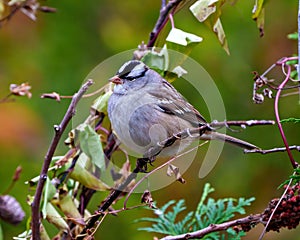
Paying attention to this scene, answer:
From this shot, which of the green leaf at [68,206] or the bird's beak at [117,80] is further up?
the bird's beak at [117,80]

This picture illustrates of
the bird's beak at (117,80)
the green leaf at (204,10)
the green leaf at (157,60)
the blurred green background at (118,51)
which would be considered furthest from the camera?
the blurred green background at (118,51)

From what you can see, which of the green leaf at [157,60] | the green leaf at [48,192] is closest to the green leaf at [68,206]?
the green leaf at [48,192]

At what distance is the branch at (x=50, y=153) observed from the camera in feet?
3.44

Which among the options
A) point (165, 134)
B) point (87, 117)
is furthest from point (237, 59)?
point (87, 117)

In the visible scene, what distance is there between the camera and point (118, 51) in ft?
9.59

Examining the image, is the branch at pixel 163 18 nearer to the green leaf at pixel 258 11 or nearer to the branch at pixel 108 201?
the green leaf at pixel 258 11

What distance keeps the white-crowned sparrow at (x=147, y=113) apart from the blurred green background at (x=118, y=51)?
83 centimetres

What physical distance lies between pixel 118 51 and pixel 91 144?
1638 mm

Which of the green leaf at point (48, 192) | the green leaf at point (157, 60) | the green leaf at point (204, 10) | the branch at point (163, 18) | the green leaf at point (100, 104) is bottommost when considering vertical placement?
the green leaf at point (48, 192)

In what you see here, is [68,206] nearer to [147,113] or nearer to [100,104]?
[100,104]

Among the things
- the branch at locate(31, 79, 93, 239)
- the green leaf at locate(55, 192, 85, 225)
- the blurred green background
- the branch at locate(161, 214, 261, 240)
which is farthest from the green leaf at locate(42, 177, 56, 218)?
the blurred green background

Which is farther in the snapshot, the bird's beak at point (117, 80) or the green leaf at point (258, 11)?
the bird's beak at point (117, 80)

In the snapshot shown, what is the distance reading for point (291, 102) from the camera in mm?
2559

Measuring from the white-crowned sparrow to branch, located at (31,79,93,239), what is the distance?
0.36 metres
